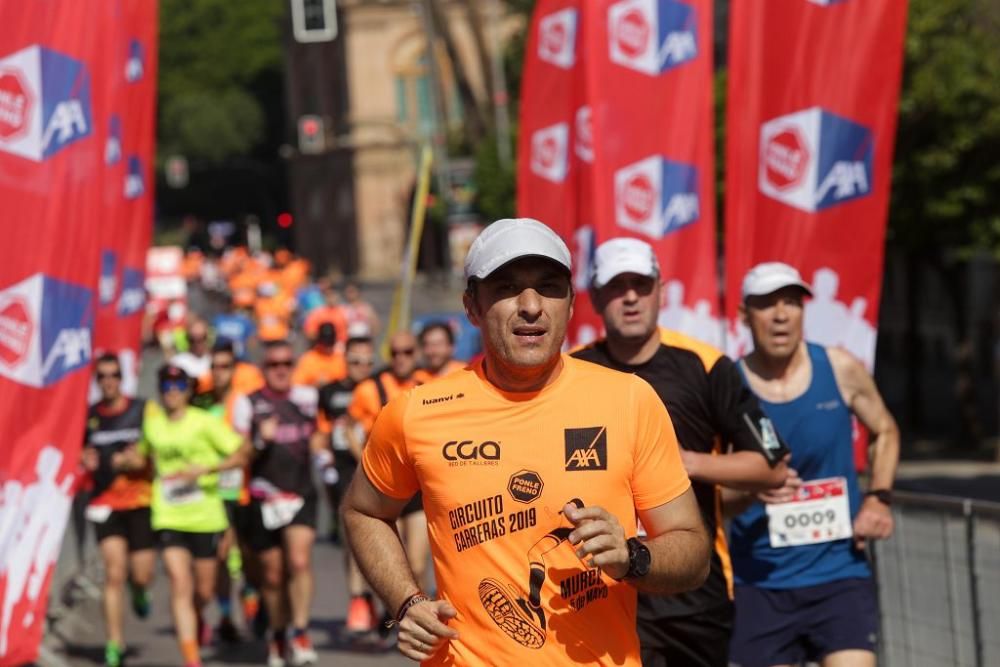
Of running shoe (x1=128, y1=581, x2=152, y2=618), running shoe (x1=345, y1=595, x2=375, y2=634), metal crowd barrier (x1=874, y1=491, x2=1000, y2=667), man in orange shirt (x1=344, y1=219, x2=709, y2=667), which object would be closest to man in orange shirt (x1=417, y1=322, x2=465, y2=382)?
running shoe (x1=345, y1=595, x2=375, y2=634)

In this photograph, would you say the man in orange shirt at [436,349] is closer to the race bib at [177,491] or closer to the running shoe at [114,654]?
the race bib at [177,491]

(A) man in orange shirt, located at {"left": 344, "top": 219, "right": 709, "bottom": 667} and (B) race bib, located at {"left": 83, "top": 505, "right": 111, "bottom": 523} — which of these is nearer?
(A) man in orange shirt, located at {"left": 344, "top": 219, "right": 709, "bottom": 667}

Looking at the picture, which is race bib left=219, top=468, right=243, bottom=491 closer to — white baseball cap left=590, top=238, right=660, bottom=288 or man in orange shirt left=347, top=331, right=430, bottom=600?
man in orange shirt left=347, top=331, right=430, bottom=600

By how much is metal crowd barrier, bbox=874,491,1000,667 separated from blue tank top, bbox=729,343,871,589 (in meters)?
0.83

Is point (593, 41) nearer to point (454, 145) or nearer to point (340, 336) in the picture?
point (340, 336)

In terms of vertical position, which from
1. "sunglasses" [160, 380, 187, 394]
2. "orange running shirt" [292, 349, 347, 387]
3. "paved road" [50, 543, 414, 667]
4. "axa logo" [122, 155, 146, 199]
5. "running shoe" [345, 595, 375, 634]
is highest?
"axa logo" [122, 155, 146, 199]

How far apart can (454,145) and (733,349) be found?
56.9 metres

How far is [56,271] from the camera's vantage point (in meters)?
7.75

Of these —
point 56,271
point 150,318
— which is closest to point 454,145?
point 150,318

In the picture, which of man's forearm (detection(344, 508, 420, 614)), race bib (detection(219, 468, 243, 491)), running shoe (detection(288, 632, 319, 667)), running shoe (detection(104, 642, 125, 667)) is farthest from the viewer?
race bib (detection(219, 468, 243, 491))

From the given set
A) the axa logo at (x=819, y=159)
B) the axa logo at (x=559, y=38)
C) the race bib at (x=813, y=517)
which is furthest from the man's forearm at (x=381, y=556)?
the axa logo at (x=559, y=38)

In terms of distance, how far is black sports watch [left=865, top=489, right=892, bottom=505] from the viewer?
7.62 meters

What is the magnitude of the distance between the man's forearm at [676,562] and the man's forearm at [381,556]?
57 cm

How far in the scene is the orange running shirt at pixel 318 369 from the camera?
16.7 meters
